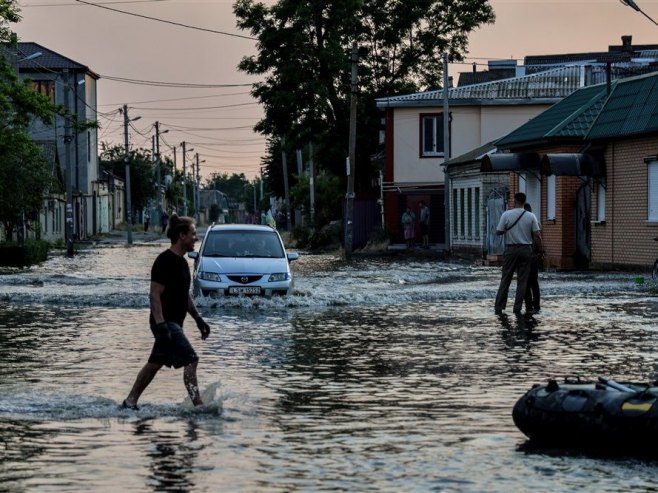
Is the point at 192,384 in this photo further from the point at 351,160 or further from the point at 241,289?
the point at 351,160

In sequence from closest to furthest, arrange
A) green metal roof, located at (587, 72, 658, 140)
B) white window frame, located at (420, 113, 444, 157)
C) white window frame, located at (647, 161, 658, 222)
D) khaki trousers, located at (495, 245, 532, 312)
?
khaki trousers, located at (495, 245, 532, 312) → white window frame, located at (647, 161, 658, 222) → green metal roof, located at (587, 72, 658, 140) → white window frame, located at (420, 113, 444, 157)

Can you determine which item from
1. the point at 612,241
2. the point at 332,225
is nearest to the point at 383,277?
the point at 612,241

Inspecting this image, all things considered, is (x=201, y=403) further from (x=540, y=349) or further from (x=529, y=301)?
(x=529, y=301)

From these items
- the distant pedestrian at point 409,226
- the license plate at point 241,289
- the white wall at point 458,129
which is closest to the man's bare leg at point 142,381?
the license plate at point 241,289

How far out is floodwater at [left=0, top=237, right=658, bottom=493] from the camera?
935cm

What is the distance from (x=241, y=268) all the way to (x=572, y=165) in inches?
585

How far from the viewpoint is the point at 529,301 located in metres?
24.4

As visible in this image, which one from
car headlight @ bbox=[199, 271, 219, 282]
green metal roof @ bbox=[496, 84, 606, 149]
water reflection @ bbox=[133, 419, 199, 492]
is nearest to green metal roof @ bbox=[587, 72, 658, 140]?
green metal roof @ bbox=[496, 84, 606, 149]

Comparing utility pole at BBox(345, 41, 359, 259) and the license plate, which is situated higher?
utility pole at BBox(345, 41, 359, 259)

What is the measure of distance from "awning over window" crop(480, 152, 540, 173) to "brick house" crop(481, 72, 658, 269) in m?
0.03

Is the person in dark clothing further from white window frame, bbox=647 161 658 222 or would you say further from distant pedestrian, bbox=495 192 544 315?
white window frame, bbox=647 161 658 222

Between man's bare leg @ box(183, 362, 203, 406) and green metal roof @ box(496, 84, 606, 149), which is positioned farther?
green metal roof @ box(496, 84, 606, 149)

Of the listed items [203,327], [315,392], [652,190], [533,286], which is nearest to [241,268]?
[533,286]

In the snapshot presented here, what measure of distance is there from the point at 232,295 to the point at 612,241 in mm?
15636
